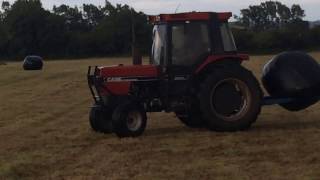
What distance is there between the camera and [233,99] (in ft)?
39.4

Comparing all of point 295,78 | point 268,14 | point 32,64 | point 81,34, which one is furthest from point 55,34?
point 295,78

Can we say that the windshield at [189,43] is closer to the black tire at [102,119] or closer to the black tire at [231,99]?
the black tire at [231,99]

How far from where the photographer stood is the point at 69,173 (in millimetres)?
8500

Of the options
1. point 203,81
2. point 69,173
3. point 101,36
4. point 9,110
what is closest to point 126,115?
point 203,81

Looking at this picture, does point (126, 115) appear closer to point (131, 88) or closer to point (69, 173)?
point (131, 88)

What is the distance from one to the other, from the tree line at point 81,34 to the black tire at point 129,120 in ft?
213

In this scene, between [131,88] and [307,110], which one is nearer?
[131,88]

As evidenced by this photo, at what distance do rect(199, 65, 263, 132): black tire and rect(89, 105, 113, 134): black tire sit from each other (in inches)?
64.9

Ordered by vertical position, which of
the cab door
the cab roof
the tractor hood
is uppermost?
the cab roof

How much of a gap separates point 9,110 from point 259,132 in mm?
7853

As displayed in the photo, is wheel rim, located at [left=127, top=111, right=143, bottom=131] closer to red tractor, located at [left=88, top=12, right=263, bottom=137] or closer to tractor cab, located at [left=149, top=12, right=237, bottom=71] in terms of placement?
red tractor, located at [left=88, top=12, right=263, bottom=137]

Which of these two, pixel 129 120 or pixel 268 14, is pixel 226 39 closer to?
pixel 129 120

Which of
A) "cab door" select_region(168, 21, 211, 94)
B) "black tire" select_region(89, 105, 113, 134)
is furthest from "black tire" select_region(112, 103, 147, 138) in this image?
"cab door" select_region(168, 21, 211, 94)

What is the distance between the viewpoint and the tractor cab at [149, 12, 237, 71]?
11969mm
